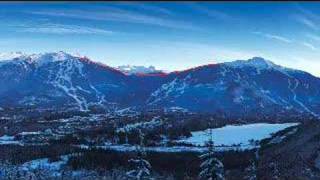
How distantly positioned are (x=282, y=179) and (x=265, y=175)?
17.0 ft

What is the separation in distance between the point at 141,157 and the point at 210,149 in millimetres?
9065

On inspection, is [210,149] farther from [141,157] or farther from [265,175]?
[265,175]

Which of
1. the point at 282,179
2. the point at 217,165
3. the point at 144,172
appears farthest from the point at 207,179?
the point at 282,179

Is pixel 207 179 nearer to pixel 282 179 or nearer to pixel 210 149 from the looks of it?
pixel 210 149

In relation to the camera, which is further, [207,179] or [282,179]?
[282,179]

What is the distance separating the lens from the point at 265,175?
199 metres

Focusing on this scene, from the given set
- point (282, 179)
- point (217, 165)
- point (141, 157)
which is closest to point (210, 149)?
point (217, 165)

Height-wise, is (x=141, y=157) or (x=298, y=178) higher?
(x=141, y=157)

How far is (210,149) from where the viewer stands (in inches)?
3098

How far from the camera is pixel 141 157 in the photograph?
270ft

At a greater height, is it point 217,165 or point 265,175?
point 217,165

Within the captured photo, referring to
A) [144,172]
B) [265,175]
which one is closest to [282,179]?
[265,175]

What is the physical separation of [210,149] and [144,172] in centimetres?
943

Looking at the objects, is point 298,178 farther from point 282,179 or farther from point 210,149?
point 210,149
